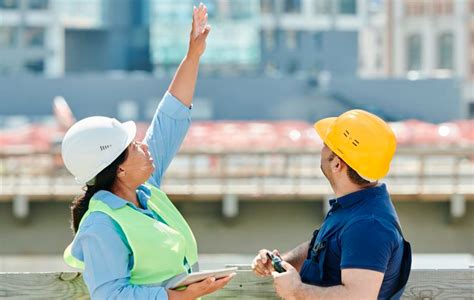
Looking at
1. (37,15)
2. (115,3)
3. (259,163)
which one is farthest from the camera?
(37,15)

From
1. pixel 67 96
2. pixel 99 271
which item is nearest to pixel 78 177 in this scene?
pixel 99 271

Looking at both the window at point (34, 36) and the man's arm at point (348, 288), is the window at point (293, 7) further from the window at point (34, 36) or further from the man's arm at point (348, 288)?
the man's arm at point (348, 288)

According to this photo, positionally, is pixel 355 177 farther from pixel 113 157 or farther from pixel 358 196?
pixel 113 157

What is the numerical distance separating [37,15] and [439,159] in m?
62.5

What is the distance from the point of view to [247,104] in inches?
2522

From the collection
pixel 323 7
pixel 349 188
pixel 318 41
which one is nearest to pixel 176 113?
pixel 349 188

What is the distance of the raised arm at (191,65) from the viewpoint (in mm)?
4867

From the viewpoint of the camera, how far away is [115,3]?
80.3 metres

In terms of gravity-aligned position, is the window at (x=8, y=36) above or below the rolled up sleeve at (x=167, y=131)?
below

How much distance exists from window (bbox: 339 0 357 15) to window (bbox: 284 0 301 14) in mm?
4196

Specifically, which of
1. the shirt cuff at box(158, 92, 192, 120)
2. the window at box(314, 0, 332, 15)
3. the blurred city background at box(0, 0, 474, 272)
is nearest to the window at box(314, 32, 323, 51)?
the blurred city background at box(0, 0, 474, 272)

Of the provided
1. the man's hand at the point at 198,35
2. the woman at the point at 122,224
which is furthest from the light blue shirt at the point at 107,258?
the man's hand at the point at 198,35

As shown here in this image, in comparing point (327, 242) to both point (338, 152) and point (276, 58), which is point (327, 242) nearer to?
point (338, 152)

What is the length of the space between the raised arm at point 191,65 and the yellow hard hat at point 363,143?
3.19 feet
